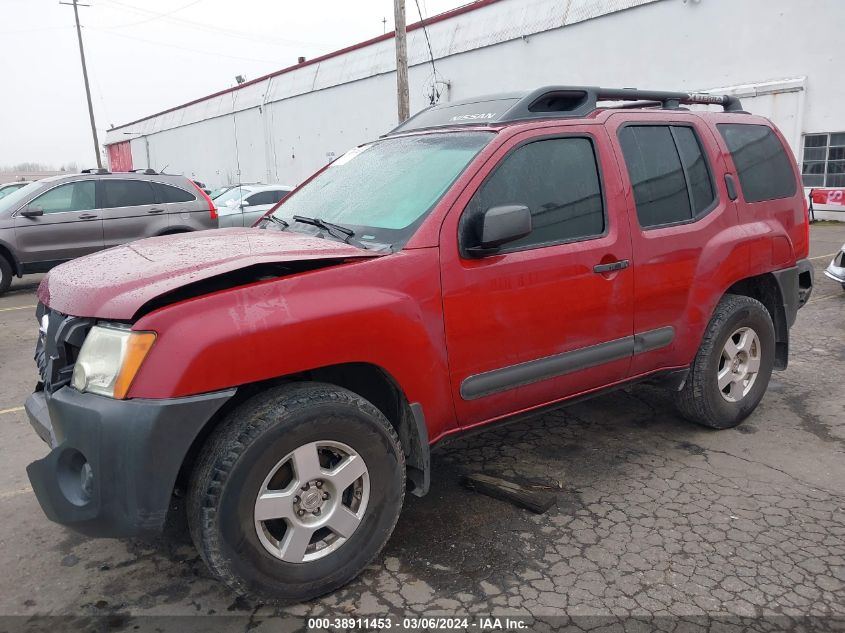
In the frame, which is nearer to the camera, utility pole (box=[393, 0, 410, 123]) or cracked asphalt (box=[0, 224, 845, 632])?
cracked asphalt (box=[0, 224, 845, 632])

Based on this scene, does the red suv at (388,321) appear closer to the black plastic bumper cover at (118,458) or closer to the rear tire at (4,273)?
the black plastic bumper cover at (118,458)

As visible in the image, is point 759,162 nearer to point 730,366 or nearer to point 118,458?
point 730,366

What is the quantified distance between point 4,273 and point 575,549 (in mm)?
9758

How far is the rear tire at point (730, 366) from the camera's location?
4.04 metres

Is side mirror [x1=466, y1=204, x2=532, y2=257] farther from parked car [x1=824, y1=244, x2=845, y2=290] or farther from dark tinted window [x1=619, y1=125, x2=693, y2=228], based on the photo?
parked car [x1=824, y1=244, x2=845, y2=290]

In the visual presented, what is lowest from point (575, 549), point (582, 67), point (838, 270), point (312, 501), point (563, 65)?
point (575, 549)

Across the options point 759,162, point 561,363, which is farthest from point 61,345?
point 759,162

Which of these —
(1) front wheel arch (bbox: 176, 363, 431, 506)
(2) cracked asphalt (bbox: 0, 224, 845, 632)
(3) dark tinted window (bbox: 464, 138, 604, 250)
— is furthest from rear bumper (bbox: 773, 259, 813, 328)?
(1) front wheel arch (bbox: 176, 363, 431, 506)

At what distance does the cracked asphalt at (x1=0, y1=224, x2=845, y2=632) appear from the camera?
8.46 feet

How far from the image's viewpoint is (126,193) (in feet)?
34.2

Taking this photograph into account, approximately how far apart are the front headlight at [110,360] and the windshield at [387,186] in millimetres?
1091

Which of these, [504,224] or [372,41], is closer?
[504,224]

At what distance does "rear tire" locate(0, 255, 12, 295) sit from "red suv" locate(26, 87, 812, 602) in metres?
7.89

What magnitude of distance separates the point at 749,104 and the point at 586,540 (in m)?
16.7
